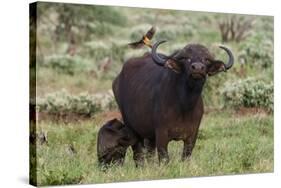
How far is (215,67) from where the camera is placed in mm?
11492

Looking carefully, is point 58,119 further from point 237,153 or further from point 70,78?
point 237,153

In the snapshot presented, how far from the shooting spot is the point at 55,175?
1130 cm

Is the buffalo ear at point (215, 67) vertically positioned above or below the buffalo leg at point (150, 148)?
above

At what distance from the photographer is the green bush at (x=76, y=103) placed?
37.8 ft

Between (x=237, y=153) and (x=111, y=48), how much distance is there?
2.32 m

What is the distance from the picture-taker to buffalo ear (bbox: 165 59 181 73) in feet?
37.3

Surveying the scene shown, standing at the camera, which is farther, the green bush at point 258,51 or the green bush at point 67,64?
the green bush at point 258,51

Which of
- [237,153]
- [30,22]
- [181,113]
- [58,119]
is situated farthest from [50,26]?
[237,153]

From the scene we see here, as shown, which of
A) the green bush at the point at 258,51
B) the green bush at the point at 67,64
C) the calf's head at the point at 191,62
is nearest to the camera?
the calf's head at the point at 191,62

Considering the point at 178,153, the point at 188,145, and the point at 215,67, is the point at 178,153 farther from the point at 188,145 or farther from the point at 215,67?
the point at 215,67

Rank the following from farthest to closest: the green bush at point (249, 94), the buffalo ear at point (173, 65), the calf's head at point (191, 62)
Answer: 1. the green bush at point (249, 94)
2. the buffalo ear at point (173, 65)
3. the calf's head at point (191, 62)

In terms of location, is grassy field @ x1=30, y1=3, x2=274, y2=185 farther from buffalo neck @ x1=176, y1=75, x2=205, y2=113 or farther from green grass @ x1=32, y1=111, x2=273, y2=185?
buffalo neck @ x1=176, y1=75, x2=205, y2=113

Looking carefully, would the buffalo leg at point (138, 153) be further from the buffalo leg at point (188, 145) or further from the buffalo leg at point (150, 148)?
the buffalo leg at point (188, 145)

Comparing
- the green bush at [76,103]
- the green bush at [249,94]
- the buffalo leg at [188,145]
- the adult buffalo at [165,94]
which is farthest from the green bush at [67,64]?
the green bush at [249,94]
